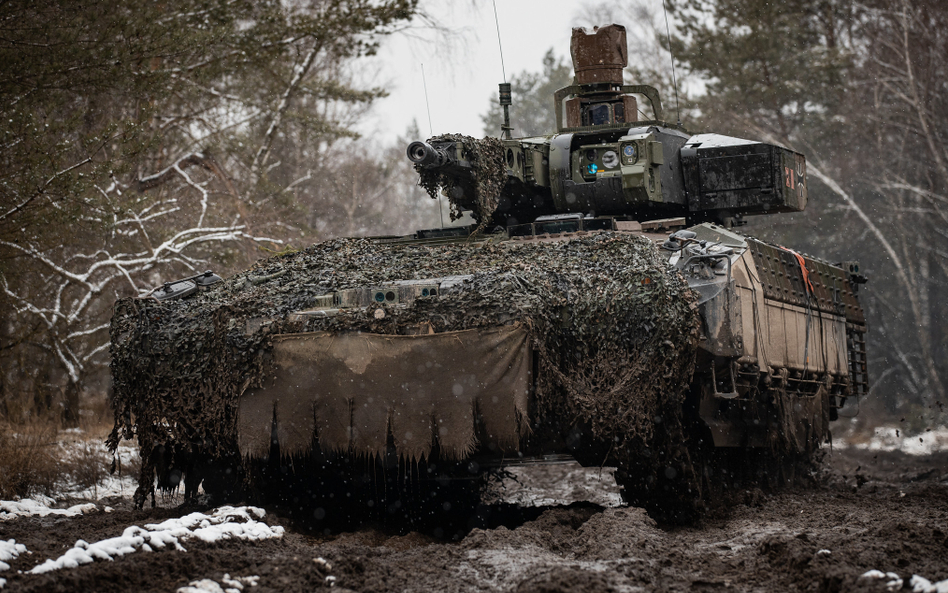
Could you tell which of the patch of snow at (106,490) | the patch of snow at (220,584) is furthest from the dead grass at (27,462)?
the patch of snow at (220,584)

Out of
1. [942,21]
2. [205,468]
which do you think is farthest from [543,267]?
[942,21]

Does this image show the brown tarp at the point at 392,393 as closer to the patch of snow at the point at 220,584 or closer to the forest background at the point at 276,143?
the patch of snow at the point at 220,584

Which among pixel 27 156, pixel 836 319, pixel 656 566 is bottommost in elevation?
pixel 656 566

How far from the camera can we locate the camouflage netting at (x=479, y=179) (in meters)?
7.78

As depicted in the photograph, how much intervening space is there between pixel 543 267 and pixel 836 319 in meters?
4.14

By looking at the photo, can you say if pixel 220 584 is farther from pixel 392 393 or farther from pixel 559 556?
pixel 392 393

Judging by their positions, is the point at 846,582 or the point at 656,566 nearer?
the point at 846,582

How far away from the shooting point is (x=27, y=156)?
29.9 ft

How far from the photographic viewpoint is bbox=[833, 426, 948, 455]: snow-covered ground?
16.5 m

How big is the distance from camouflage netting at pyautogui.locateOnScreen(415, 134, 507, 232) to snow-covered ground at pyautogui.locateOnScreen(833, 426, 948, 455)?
32.5 ft

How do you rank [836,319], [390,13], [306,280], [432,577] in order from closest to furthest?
[432,577] < [306,280] < [836,319] < [390,13]

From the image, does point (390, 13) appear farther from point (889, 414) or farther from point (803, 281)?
point (889, 414)

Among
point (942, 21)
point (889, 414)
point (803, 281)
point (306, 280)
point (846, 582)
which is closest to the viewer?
point (846, 582)

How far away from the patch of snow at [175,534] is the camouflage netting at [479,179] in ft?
8.88
